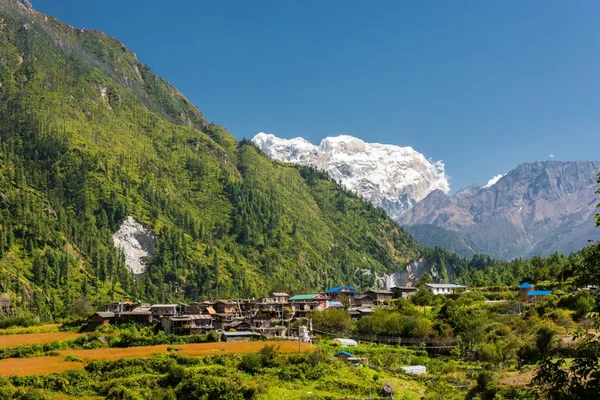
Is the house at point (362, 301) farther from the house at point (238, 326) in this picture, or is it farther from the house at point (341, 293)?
the house at point (238, 326)

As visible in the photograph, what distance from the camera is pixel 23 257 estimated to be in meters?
154

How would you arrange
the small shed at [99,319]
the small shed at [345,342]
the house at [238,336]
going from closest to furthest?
the house at [238,336]
the small shed at [345,342]
the small shed at [99,319]

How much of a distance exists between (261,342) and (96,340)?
21.5m

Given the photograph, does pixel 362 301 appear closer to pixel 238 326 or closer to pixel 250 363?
pixel 238 326

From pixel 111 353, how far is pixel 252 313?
155ft

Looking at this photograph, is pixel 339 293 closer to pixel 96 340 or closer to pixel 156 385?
pixel 96 340

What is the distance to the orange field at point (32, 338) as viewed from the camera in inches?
2896

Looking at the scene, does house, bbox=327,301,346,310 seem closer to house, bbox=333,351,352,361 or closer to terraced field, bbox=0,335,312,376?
terraced field, bbox=0,335,312,376

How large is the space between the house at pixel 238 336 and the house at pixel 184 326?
231 inches

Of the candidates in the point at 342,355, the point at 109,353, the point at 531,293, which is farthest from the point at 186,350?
the point at 531,293

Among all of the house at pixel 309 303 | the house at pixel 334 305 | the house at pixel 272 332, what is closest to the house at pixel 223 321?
the house at pixel 272 332

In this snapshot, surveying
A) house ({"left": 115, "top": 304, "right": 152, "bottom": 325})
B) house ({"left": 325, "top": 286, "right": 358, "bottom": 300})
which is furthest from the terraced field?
house ({"left": 325, "top": 286, "right": 358, "bottom": 300})

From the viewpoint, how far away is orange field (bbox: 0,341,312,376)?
193 feet

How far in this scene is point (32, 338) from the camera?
77375 millimetres
